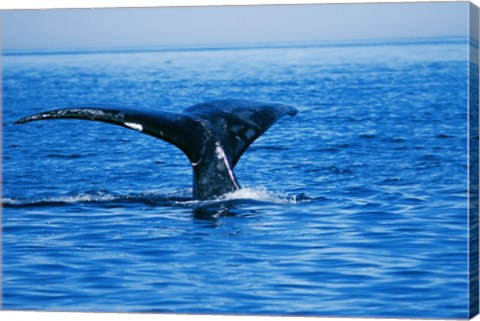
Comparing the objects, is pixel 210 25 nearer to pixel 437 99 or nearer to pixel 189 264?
pixel 189 264

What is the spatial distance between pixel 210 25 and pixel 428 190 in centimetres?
302

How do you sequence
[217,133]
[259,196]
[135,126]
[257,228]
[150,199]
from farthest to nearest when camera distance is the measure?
[150,199]
[259,196]
[257,228]
[217,133]
[135,126]

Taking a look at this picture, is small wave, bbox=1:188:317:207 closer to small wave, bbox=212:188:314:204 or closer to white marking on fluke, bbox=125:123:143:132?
small wave, bbox=212:188:314:204

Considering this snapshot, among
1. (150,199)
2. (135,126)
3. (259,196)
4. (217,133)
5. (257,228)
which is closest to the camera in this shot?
(135,126)

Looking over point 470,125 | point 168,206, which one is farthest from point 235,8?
point 470,125

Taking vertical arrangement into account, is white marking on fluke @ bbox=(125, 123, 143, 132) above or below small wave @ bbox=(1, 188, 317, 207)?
above

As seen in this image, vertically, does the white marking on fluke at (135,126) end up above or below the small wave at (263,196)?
above

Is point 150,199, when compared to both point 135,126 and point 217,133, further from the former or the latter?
point 135,126

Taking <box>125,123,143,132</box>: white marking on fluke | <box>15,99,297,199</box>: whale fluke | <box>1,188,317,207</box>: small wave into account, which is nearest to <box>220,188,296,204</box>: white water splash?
<box>1,188,317,207</box>: small wave

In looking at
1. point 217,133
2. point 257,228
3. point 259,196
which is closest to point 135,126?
point 217,133

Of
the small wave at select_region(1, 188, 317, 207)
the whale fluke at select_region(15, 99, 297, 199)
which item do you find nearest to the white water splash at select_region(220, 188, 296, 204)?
the small wave at select_region(1, 188, 317, 207)

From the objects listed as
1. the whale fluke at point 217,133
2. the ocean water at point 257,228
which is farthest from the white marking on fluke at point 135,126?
the ocean water at point 257,228

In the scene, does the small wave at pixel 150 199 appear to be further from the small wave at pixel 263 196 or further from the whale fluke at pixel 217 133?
the whale fluke at pixel 217 133

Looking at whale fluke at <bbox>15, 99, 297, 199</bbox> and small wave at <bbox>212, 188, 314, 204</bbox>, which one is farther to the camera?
small wave at <bbox>212, 188, 314, 204</bbox>
